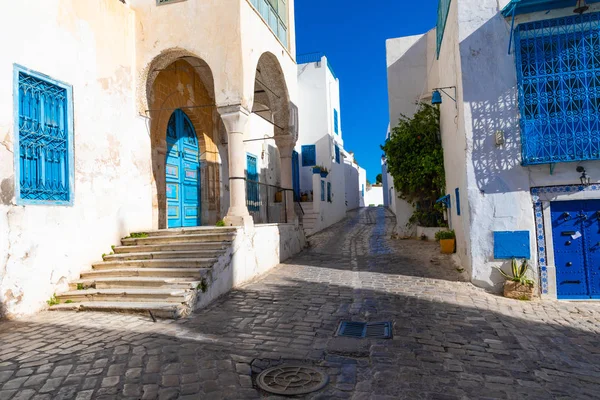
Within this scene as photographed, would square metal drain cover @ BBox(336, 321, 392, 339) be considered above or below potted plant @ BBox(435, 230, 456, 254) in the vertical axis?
below

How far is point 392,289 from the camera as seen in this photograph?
661 centimetres

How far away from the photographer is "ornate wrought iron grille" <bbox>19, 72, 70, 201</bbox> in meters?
5.46

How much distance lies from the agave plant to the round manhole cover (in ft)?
14.5

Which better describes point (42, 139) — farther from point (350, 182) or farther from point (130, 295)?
point (350, 182)

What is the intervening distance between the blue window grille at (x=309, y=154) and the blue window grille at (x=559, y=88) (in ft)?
37.8

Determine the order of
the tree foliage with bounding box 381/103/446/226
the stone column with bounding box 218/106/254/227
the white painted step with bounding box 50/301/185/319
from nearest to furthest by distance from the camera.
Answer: the white painted step with bounding box 50/301/185/319
the stone column with bounding box 218/106/254/227
the tree foliage with bounding box 381/103/446/226

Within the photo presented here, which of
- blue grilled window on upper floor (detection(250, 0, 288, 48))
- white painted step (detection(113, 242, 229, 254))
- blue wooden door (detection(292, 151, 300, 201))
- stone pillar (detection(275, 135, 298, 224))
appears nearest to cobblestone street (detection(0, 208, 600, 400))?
white painted step (detection(113, 242, 229, 254))

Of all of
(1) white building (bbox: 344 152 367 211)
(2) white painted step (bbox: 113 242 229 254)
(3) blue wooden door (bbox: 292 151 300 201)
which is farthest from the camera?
(1) white building (bbox: 344 152 367 211)

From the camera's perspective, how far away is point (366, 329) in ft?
15.4

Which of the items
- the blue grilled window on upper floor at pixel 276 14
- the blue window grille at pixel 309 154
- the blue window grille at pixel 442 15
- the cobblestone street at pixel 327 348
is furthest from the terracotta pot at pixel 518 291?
the blue window grille at pixel 309 154

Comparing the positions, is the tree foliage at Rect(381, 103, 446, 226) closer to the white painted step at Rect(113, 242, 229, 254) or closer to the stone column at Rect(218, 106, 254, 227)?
the stone column at Rect(218, 106, 254, 227)

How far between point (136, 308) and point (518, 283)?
5.83m

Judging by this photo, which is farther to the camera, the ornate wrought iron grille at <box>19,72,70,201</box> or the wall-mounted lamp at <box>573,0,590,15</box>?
the wall-mounted lamp at <box>573,0,590,15</box>

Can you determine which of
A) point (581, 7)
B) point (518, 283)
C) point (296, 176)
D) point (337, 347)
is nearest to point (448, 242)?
point (518, 283)
